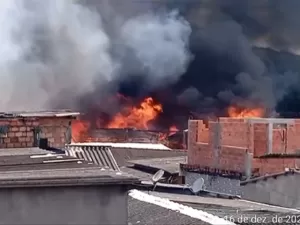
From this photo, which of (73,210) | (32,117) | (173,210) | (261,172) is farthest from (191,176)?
(73,210)

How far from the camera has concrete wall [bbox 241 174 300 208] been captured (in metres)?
10.8

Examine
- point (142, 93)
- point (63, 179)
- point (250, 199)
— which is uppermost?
point (142, 93)

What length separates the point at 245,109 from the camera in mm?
27938

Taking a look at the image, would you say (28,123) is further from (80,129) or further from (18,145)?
(80,129)

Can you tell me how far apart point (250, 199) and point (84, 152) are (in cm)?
383

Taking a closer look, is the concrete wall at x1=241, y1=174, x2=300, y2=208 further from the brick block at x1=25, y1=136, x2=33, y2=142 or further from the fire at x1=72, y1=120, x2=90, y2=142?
the fire at x1=72, y1=120, x2=90, y2=142

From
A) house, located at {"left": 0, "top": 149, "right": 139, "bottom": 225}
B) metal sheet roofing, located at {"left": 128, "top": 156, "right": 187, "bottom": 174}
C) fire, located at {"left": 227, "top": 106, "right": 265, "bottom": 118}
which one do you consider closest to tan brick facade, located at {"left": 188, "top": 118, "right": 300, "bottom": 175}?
metal sheet roofing, located at {"left": 128, "top": 156, "right": 187, "bottom": 174}

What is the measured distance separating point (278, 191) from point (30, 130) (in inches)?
215

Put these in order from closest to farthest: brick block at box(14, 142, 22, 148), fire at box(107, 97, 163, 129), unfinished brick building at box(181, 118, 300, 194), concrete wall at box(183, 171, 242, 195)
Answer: brick block at box(14, 142, 22, 148)
concrete wall at box(183, 171, 242, 195)
unfinished brick building at box(181, 118, 300, 194)
fire at box(107, 97, 163, 129)

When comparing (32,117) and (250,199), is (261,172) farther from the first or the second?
(32,117)

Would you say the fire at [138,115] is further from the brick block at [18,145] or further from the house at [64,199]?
the house at [64,199]

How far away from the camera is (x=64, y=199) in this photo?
212 inches

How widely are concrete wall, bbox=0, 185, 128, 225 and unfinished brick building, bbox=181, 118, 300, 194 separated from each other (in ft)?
28.5

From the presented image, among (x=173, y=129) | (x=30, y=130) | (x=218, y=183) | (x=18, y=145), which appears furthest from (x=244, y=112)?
(x=18, y=145)
